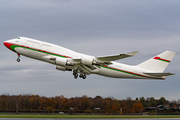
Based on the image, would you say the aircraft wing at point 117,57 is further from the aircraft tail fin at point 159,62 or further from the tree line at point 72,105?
the tree line at point 72,105

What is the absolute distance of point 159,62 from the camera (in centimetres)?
4969

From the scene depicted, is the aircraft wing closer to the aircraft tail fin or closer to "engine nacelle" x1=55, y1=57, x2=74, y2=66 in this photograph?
"engine nacelle" x1=55, y1=57, x2=74, y2=66

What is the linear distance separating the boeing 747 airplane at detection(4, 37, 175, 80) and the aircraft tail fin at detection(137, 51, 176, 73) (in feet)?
1.52

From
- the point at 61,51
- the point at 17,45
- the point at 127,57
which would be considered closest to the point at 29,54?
the point at 17,45

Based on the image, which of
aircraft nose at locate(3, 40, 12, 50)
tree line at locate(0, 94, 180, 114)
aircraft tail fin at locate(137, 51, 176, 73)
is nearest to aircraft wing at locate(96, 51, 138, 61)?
aircraft tail fin at locate(137, 51, 176, 73)

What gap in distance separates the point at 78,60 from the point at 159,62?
18.1 meters

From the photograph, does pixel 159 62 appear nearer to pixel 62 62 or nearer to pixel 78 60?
pixel 78 60

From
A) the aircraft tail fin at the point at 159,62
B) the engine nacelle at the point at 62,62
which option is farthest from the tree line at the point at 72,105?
the engine nacelle at the point at 62,62

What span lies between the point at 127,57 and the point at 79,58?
8.38 metres

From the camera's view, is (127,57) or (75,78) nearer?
(127,57)

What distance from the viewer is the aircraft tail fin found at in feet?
162

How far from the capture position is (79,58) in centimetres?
4203

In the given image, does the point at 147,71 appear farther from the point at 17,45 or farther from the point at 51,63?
the point at 17,45

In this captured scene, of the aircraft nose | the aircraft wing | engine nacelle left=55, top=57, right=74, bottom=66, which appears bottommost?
engine nacelle left=55, top=57, right=74, bottom=66
